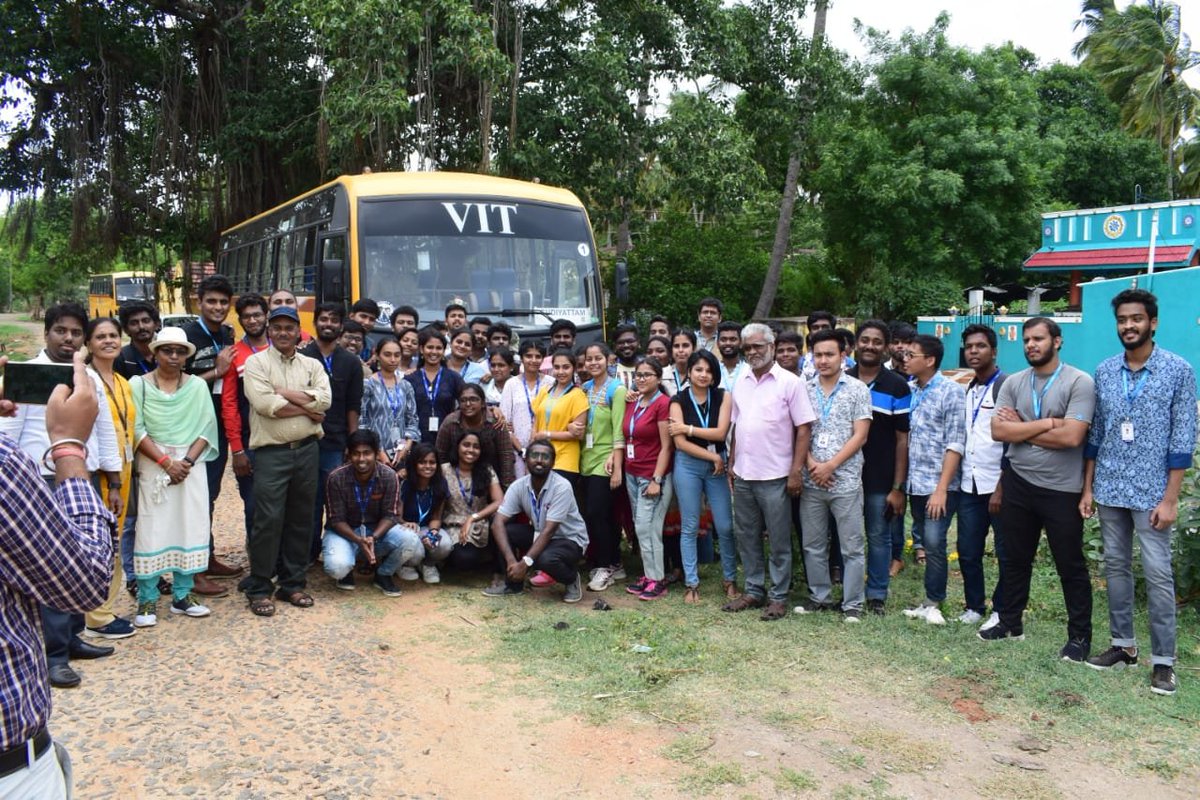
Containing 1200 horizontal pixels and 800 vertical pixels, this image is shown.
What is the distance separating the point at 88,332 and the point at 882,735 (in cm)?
450

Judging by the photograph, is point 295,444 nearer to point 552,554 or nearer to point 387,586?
point 387,586

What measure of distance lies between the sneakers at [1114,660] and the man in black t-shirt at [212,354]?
5009 mm

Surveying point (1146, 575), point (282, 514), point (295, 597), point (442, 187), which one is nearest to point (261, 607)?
point (295, 597)

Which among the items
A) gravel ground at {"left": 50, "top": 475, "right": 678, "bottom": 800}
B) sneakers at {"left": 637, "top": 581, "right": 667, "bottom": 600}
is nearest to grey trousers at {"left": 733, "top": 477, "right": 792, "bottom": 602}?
sneakers at {"left": 637, "top": 581, "right": 667, "bottom": 600}

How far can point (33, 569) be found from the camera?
187 centimetres

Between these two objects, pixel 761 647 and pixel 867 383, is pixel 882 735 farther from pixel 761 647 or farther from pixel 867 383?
pixel 867 383

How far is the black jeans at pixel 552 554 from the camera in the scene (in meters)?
A: 6.01

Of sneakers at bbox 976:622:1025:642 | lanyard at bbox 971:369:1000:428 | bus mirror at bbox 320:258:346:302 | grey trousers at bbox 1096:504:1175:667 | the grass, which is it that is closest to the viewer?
the grass

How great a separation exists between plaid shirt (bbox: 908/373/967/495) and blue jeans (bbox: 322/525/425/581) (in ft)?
10.4

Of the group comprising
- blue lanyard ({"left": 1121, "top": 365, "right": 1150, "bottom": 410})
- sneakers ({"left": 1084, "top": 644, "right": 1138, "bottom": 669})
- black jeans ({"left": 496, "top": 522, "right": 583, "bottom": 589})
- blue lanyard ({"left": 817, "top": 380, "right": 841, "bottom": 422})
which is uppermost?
blue lanyard ({"left": 1121, "top": 365, "right": 1150, "bottom": 410})

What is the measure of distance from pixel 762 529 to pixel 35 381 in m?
4.18

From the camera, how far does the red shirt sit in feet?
20.5

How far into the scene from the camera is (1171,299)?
14.8 m

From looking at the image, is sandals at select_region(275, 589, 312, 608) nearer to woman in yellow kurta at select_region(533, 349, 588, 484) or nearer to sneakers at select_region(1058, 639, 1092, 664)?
woman in yellow kurta at select_region(533, 349, 588, 484)
